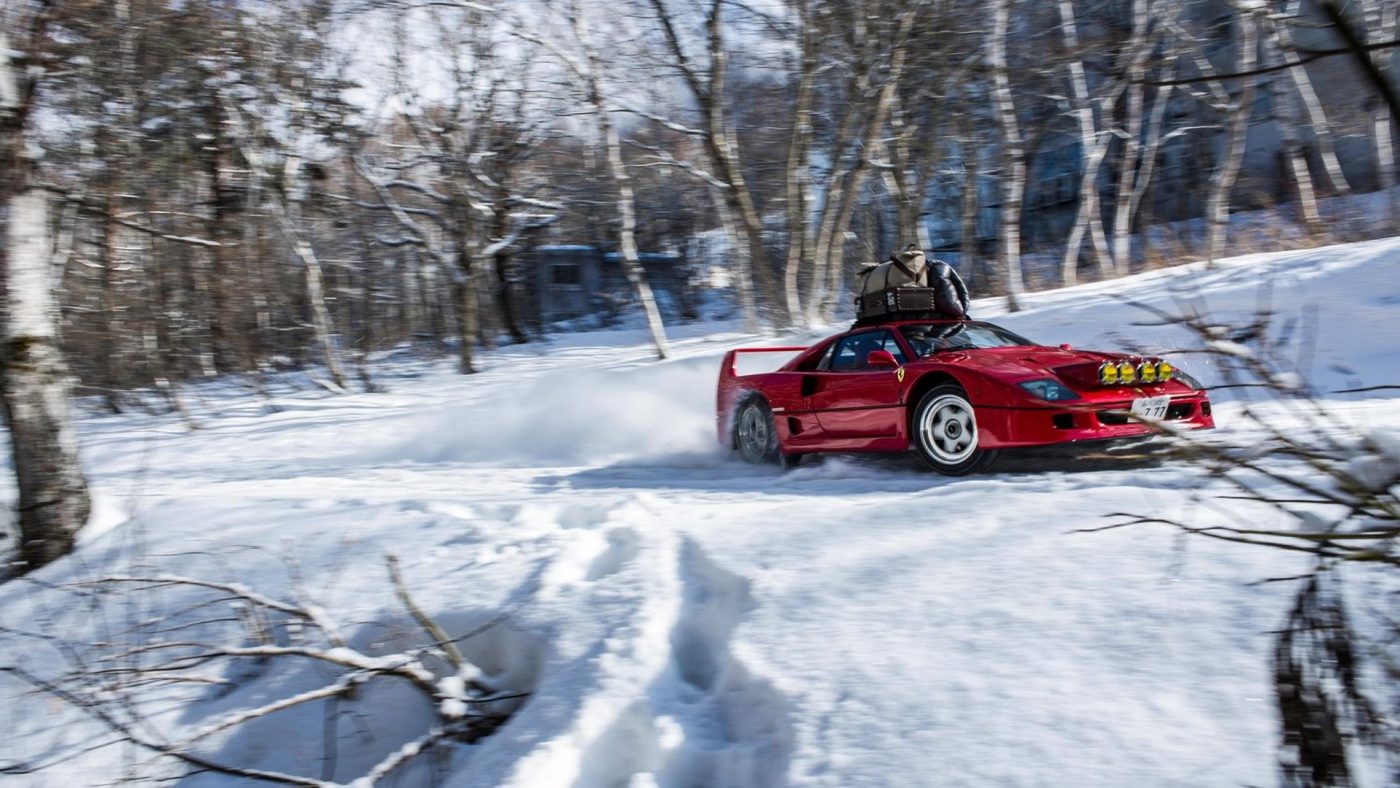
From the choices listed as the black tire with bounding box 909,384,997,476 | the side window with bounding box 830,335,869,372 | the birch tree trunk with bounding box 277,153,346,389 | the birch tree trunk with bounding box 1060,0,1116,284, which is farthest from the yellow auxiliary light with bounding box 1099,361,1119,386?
the birch tree trunk with bounding box 277,153,346,389

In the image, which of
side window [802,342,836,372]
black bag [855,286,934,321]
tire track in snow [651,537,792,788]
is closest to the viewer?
tire track in snow [651,537,792,788]

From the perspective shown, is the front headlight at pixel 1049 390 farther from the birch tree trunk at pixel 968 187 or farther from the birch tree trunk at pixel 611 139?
the birch tree trunk at pixel 968 187

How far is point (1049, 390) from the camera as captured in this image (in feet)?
20.5

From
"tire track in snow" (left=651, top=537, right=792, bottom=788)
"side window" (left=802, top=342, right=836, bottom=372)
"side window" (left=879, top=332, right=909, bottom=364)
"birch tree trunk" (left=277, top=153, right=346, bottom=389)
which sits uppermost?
"birch tree trunk" (left=277, top=153, right=346, bottom=389)

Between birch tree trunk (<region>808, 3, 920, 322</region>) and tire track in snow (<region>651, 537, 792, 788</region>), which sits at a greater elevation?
birch tree trunk (<region>808, 3, 920, 322</region>)

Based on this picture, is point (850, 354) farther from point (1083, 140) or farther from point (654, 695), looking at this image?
point (1083, 140)

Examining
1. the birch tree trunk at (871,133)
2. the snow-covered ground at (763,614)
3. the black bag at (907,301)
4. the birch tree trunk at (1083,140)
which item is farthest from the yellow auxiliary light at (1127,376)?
the birch tree trunk at (1083,140)

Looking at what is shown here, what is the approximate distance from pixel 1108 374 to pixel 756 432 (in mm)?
3282

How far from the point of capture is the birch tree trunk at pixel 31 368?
7.02 metres

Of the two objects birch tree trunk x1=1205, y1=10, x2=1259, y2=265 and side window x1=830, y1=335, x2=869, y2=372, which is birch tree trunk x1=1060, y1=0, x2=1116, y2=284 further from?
side window x1=830, y1=335, x2=869, y2=372

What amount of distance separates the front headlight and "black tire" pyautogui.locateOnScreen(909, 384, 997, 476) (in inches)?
16.4

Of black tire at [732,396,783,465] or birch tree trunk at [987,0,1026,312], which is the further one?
birch tree trunk at [987,0,1026,312]

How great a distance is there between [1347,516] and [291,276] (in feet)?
77.9

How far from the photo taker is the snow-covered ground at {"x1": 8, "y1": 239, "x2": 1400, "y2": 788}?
285 cm
